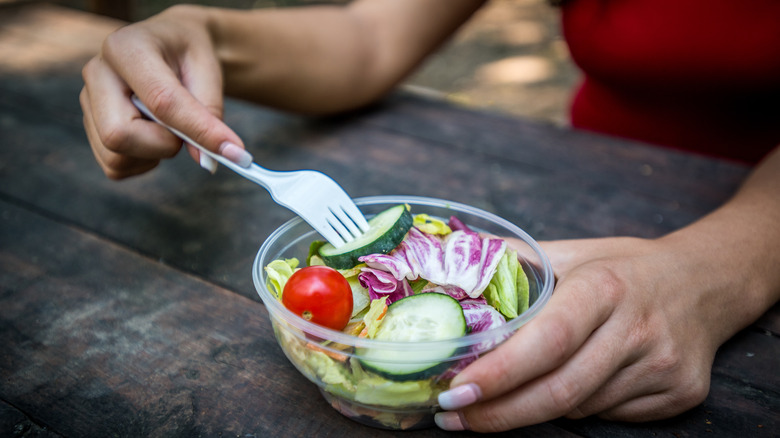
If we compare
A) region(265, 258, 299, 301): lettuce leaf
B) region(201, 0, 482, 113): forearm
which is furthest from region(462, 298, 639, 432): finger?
region(201, 0, 482, 113): forearm

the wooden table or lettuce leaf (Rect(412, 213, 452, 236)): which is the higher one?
lettuce leaf (Rect(412, 213, 452, 236))

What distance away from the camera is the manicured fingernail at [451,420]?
839 mm

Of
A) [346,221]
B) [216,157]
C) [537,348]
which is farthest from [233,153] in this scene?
[537,348]

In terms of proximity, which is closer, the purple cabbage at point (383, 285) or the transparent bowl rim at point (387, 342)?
the transparent bowl rim at point (387, 342)

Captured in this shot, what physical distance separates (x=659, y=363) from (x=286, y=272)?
633 millimetres

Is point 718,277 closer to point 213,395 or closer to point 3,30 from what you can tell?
point 213,395

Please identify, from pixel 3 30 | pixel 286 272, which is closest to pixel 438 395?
pixel 286 272

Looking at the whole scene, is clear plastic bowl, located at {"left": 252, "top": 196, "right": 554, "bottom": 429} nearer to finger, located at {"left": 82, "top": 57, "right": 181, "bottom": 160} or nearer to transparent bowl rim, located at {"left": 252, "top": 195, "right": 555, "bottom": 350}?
transparent bowl rim, located at {"left": 252, "top": 195, "right": 555, "bottom": 350}

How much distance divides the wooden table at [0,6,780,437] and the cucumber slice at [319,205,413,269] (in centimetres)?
21

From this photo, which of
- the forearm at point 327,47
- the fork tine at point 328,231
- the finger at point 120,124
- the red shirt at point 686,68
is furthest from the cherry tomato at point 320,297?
the red shirt at point 686,68

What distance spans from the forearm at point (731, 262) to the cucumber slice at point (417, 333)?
458 mm

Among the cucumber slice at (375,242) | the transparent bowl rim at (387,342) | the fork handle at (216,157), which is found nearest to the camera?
the transparent bowl rim at (387,342)

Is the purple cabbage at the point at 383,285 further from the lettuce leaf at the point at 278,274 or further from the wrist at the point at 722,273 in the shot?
the wrist at the point at 722,273

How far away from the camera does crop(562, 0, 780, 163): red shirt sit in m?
1.66
